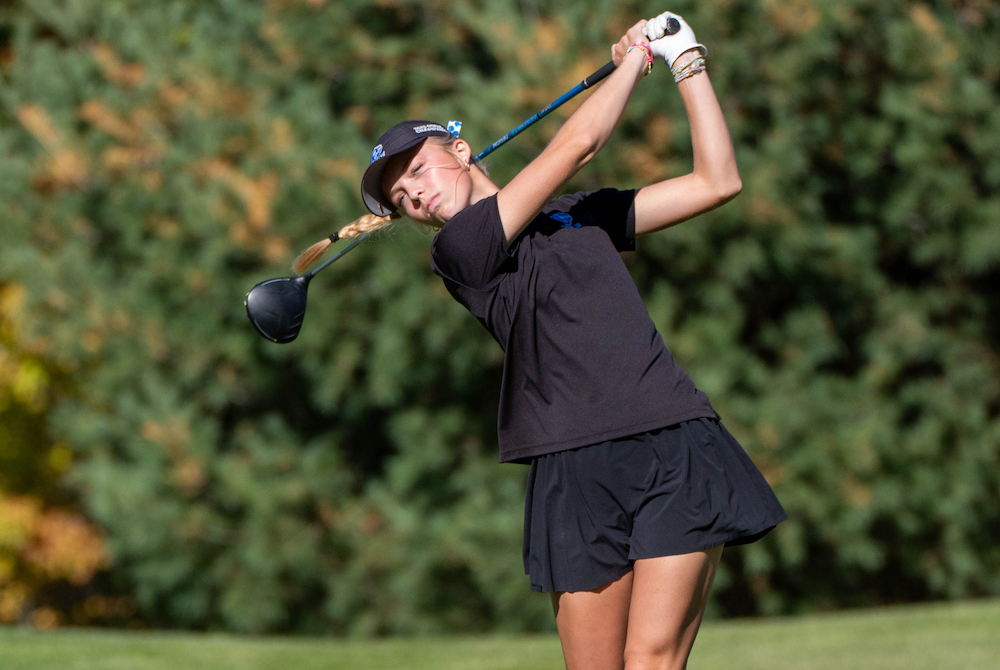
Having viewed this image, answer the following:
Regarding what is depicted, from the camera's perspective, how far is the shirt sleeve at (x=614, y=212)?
7.68 feet

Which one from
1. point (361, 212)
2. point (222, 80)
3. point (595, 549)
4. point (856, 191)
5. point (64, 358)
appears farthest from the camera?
point (64, 358)

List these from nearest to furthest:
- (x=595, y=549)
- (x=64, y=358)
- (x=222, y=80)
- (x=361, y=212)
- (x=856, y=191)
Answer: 1. (x=595, y=549)
2. (x=361, y=212)
3. (x=222, y=80)
4. (x=856, y=191)
5. (x=64, y=358)

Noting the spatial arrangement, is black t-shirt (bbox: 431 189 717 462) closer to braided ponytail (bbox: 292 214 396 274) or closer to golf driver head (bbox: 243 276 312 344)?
braided ponytail (bbox: 292 214 396 274)

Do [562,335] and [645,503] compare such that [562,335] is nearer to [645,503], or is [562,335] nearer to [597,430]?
[597,430]

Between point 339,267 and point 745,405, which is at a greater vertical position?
point 339,267

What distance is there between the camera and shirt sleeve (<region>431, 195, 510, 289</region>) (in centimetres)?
202

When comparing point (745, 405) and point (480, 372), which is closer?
point (745, 405)

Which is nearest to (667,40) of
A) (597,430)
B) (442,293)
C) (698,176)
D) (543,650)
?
(698,176)

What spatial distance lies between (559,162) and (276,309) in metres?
1.04

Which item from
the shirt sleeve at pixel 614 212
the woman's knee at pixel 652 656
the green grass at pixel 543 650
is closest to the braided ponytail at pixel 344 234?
the shirt sleeve at pixel 614 212

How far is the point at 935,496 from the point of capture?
25.6 ft

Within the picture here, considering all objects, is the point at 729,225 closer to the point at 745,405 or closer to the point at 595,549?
the point at 745,405

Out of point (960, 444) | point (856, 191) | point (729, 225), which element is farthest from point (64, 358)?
point (960, 444)

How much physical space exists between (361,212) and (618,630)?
5370 mm
